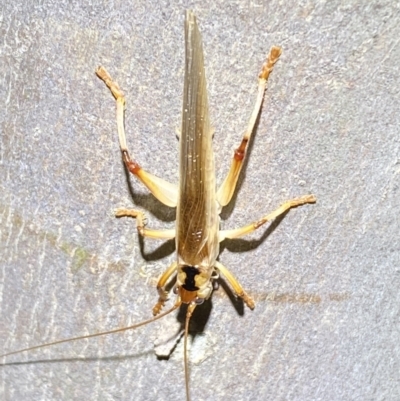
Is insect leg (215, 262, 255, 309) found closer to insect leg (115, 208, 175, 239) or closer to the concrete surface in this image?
the concrete surface

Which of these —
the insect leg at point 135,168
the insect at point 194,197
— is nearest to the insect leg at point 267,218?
the insect at point 194,197

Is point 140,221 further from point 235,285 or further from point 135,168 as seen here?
point 235,285

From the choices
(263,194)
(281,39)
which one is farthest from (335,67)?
(263,194)

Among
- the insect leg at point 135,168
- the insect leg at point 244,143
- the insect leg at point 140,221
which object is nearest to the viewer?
the insect leg at point 244,143

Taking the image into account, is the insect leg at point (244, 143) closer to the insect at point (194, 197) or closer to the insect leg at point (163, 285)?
the insect at point (194, 197)

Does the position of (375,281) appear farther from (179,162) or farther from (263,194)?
(179,162)
